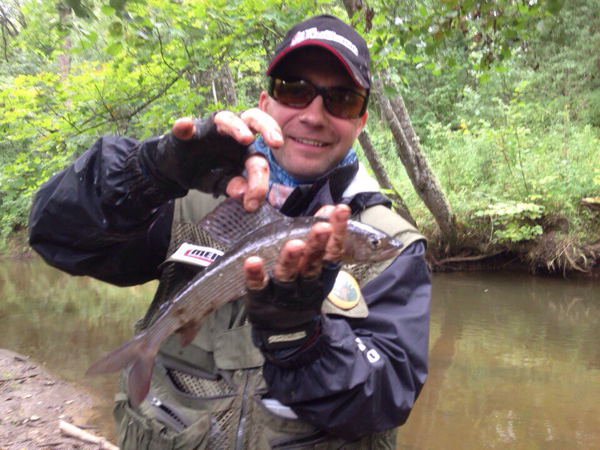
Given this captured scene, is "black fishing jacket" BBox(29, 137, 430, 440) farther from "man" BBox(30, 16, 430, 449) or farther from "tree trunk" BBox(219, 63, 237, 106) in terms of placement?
"tree trunk" BBox(219, 63, 237, 106)

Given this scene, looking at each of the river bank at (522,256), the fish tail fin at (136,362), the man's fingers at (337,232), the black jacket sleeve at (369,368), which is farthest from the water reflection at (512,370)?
the man's fingers at (337,232)

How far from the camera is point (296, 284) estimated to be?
1.66 meters

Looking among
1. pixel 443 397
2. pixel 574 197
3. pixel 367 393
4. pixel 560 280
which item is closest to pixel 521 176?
pixel 574 197

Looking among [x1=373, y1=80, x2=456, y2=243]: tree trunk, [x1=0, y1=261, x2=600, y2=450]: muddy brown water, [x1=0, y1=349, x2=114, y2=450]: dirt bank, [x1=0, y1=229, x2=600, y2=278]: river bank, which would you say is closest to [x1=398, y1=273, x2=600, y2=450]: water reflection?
[x1=0, y1=261, x2=600, y2=450]: muddy brown water

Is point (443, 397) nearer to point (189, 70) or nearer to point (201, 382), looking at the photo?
point (201, 382)

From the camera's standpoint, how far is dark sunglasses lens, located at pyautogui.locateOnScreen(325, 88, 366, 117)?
250 centimetres

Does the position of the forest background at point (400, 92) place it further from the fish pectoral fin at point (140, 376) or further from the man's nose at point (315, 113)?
the fish pectoral fin at point (140, 376)

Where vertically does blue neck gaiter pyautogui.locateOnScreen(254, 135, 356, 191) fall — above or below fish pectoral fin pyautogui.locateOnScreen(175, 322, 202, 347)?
above

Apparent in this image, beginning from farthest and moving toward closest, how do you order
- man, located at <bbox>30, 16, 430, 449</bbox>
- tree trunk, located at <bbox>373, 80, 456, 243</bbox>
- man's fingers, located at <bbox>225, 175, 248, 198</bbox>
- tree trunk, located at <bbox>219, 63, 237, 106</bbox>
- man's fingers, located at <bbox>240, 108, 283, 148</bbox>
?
1. tree trunk, located at <bbox>373, 80, 456, 243</bbox>
2. tree trunk, located at <bbox>219, 63, 237, 106</bbox>
3. man's fingers, located at <bbox>225, 175, 248, 198</bbox>
4. man, located at <bbox>30, 16, 430, 449</bbox>
5. man's fingers, located at <bbox>240, 108, 283, 148</bbox>

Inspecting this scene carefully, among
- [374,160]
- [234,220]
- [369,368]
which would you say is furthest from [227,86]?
[369,368]

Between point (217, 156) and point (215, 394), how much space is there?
99 cm

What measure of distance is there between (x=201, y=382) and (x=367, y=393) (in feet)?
2.41

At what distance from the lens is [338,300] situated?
81.0 inches

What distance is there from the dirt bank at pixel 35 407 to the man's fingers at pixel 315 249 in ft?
14.5
